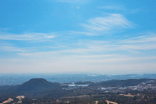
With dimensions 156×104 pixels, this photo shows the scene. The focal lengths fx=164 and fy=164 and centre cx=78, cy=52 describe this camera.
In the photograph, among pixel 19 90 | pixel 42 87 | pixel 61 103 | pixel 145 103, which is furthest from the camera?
pixel 42 87

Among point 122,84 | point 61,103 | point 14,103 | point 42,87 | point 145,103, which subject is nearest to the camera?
point 145,103

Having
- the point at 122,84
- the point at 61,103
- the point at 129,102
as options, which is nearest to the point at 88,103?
the point at 61,103

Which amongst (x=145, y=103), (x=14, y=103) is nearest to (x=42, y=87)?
(x=14, y=103)

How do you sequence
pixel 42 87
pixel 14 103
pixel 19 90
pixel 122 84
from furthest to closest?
pixel 122 84 < pixel 42 87 < pixel 19 90 < pixel 14 103

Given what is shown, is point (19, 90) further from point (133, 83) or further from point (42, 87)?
point (133, 83)

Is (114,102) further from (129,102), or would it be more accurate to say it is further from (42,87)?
(42,87)

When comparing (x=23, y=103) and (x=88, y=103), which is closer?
(x=88, y=103)

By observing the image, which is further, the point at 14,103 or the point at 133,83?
the point at 133,83

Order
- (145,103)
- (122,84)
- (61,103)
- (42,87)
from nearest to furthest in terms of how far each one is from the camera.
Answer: (145,103) → (61,103) → (42,87) → (122,84)

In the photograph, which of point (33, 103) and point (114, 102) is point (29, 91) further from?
point (114, 102)
